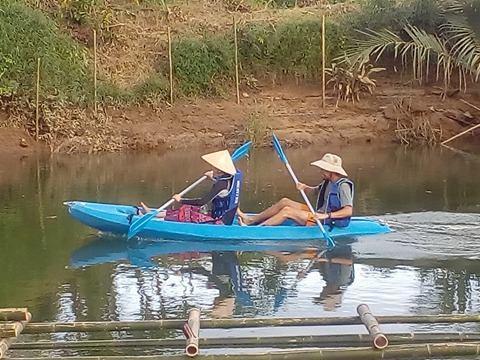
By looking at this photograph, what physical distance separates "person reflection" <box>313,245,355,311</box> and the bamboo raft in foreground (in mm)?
2408

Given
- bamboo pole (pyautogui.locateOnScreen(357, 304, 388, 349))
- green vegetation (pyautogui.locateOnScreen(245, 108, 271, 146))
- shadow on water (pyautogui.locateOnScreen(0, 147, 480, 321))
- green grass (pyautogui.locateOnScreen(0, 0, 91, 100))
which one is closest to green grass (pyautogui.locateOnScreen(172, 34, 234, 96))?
green vegetation (pyautogui.locateOnScreen(245, 108, 271, 146))

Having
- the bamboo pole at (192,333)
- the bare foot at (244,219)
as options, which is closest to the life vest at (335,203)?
the bare foot at (244,219)

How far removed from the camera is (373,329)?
5352 millimetres

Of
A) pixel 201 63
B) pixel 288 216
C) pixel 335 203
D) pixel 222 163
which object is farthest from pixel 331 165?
pixel 201 63

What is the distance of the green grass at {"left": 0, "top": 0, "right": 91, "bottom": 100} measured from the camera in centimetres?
2009

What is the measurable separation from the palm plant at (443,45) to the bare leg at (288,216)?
35.9 feet

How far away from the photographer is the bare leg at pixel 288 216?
10.8 meters

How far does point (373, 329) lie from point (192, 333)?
103 centimetres

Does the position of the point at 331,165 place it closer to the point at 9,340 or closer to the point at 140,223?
the point at 140,223

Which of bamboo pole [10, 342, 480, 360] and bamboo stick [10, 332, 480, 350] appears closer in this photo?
bamboo pole [10, 342, 480, 360]

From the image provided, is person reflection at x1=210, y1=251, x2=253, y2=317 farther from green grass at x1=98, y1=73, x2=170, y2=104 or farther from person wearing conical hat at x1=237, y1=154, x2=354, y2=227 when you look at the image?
green grass at x1=98, y1=73, x2=170, y2=104

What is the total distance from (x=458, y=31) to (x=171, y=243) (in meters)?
12.3

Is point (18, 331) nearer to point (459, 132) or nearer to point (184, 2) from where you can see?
point (459, 132)

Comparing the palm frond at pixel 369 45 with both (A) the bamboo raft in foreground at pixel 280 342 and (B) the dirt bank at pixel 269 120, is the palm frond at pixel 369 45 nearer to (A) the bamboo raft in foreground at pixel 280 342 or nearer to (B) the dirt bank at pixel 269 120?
(B) the dirt bank at pixel 269 120
